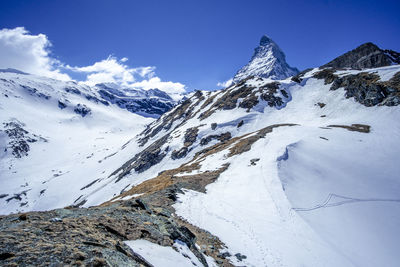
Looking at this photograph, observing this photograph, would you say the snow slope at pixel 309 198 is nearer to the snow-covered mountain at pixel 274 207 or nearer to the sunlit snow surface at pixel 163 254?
the snow-covered mountain at pixel 274 207

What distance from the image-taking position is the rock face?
79438 mm

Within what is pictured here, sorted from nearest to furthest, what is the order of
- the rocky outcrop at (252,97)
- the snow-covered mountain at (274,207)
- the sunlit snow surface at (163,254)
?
1. the sunlit snow surface at (163,254)
2. the snow-covered mountain at (274,207)
3. the rocky outcrop at (252,97)

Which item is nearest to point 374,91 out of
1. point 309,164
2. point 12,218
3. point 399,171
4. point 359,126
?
point 359,126

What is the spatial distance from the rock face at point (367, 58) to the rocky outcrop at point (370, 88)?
113ft

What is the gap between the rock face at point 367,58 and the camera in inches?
3127

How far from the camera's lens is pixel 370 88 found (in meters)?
48.8

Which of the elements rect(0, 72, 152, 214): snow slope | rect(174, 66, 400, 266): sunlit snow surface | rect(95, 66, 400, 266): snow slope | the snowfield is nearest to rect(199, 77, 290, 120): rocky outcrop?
the snowfield

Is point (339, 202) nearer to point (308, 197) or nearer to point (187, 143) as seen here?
point (308, 197)

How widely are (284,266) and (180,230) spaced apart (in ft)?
22.6

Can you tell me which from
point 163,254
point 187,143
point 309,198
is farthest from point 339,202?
point 187,143

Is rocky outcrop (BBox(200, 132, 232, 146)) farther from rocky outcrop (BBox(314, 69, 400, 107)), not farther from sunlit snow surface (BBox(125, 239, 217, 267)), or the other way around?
sunlit snow surface (BBox(125, 239, 217, 267))

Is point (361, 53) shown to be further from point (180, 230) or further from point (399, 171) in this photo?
point (180, 230)

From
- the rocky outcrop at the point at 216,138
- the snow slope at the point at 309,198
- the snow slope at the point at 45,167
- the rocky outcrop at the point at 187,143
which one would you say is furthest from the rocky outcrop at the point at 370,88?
the snow slope at the point at 45,167

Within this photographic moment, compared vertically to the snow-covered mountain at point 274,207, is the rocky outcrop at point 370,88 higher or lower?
higher
